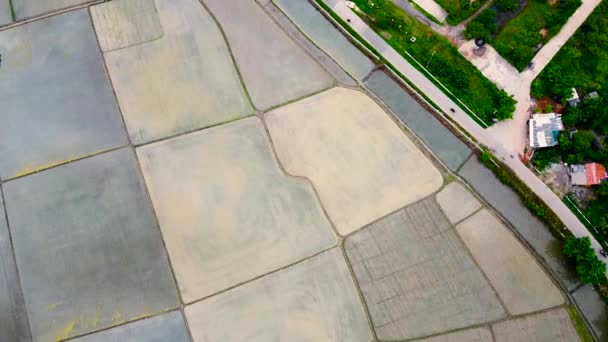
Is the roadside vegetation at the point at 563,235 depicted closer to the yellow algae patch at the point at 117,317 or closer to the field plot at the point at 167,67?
the field plot at the point at 167,67

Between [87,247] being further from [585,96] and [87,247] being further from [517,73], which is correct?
[585,96]

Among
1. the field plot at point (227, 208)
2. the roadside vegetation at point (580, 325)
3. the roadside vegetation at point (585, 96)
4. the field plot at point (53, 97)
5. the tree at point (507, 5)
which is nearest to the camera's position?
the roadside vegetation at point (580, 325)

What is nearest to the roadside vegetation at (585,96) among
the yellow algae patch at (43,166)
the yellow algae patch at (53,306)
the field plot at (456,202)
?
the field plot at (456,202)

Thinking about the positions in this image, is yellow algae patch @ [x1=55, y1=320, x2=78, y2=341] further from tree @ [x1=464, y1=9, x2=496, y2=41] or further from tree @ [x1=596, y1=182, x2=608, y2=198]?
tree @ [x1=596, y1=182, x2=608, y2=198]

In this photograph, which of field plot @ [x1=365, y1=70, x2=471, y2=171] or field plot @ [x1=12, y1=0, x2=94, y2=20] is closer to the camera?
field plot @ [x1=365, y1=70, x2=471, y2=171]

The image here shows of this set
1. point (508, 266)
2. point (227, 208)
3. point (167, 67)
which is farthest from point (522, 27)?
point (167, 67)

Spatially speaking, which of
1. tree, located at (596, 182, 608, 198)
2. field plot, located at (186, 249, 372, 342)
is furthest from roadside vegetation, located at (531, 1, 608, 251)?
field plot, located at (186, 249, 372, 342)
